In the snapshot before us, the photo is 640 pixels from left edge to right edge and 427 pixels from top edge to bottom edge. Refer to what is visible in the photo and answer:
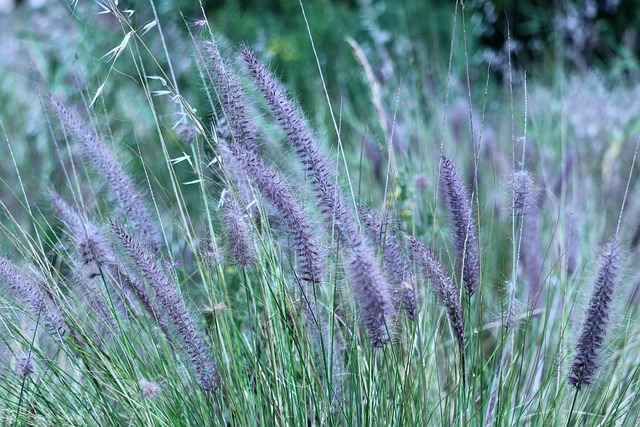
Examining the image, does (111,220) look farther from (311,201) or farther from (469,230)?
(469,230)

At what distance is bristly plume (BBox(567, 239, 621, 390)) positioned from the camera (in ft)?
5.50

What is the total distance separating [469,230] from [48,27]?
5088 mm

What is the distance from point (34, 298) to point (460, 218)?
988 millimetres

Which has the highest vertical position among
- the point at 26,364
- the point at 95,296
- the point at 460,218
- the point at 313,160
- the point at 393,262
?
the point at 313,160

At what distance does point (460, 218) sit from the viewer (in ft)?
5.97

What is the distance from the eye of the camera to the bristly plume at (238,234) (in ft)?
6.11

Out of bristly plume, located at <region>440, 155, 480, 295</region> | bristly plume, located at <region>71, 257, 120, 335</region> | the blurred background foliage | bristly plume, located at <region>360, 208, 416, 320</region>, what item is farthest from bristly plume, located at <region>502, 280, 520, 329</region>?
the blurred background foliage

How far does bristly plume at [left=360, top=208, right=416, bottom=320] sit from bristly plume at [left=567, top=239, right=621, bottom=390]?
1.19 ft

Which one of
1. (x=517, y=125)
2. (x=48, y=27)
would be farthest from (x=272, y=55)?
(x=48, y=27)

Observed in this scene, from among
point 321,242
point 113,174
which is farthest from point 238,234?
point 113,174

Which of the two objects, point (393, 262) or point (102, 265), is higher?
point (393, 262)

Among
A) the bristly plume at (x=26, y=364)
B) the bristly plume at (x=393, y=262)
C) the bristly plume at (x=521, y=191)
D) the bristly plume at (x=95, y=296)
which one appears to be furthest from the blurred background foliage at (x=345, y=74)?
the bristly plume at (x=26, y=364)

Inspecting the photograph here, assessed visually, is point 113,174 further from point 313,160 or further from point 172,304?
point 313,160

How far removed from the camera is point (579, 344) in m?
1.75
